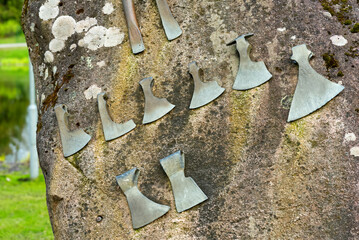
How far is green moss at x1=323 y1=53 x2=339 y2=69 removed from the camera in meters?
2.50

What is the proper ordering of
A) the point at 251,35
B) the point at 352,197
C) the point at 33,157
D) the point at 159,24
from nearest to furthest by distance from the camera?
1. the point at 352,197
2. the point at 251,35
3. the point at 159,24
4. the point at 33,157

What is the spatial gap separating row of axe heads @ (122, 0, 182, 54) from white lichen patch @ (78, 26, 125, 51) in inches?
3.0

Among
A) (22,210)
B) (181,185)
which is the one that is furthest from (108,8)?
(22,210)

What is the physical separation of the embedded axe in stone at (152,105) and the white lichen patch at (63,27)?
564 millimetres

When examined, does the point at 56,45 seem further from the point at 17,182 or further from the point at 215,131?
the point at 17,182

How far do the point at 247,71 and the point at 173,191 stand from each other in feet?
2.32

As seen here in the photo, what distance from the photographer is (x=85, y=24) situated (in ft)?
9.36

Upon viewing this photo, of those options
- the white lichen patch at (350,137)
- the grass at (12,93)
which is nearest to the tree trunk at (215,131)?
the white lichen patch at (350,137)

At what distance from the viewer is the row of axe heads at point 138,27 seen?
273 cm

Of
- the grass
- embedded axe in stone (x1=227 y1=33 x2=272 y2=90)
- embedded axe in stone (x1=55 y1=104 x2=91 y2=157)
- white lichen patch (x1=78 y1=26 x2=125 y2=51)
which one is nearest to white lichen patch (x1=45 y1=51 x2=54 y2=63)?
white lichen patch (x1=78 y1=26 x2=125 y2=51)

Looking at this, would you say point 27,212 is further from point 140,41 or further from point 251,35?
point 251,35

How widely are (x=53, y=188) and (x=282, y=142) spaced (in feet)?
3.95

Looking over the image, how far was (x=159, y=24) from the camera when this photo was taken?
2.79 metres

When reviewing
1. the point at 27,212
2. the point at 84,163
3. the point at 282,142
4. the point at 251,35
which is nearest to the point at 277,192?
the point at 282,142
